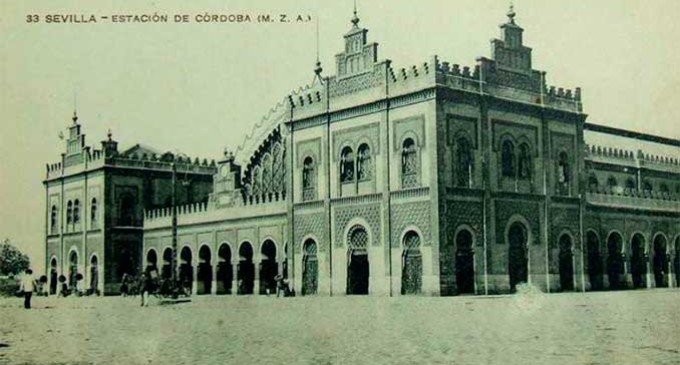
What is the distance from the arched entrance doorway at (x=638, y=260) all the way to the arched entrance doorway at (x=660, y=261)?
107 centimetres

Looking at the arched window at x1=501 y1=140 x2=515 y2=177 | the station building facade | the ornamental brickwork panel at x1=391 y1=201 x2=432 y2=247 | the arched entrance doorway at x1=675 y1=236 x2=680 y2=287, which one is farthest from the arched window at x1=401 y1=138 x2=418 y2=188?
the arched entrance doorway at x1=675 y1=236 x2=680 y2=287

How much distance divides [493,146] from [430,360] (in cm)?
2104

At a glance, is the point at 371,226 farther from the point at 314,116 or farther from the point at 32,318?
the point at 32,318

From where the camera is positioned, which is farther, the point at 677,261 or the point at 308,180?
the point at 677,261

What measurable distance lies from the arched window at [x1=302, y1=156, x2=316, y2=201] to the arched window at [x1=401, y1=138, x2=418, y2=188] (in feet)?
17.5

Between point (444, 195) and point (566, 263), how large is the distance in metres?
8.00

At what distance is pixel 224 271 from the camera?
43500 mm


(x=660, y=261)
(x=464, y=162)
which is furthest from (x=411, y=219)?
(x=660, y=261)

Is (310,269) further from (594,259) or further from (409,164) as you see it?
(594,259)

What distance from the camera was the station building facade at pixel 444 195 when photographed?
3070 centimetres

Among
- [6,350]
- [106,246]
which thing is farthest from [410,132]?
[106,246]

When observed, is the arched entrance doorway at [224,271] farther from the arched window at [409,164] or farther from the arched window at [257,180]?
the arched window at [409,164]

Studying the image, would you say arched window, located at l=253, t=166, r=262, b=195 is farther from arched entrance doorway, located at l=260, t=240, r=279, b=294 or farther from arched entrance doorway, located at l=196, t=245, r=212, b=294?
arched entrance doorway, located at l=260, t=240, r=279, b=294

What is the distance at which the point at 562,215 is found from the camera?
34.8 meters
